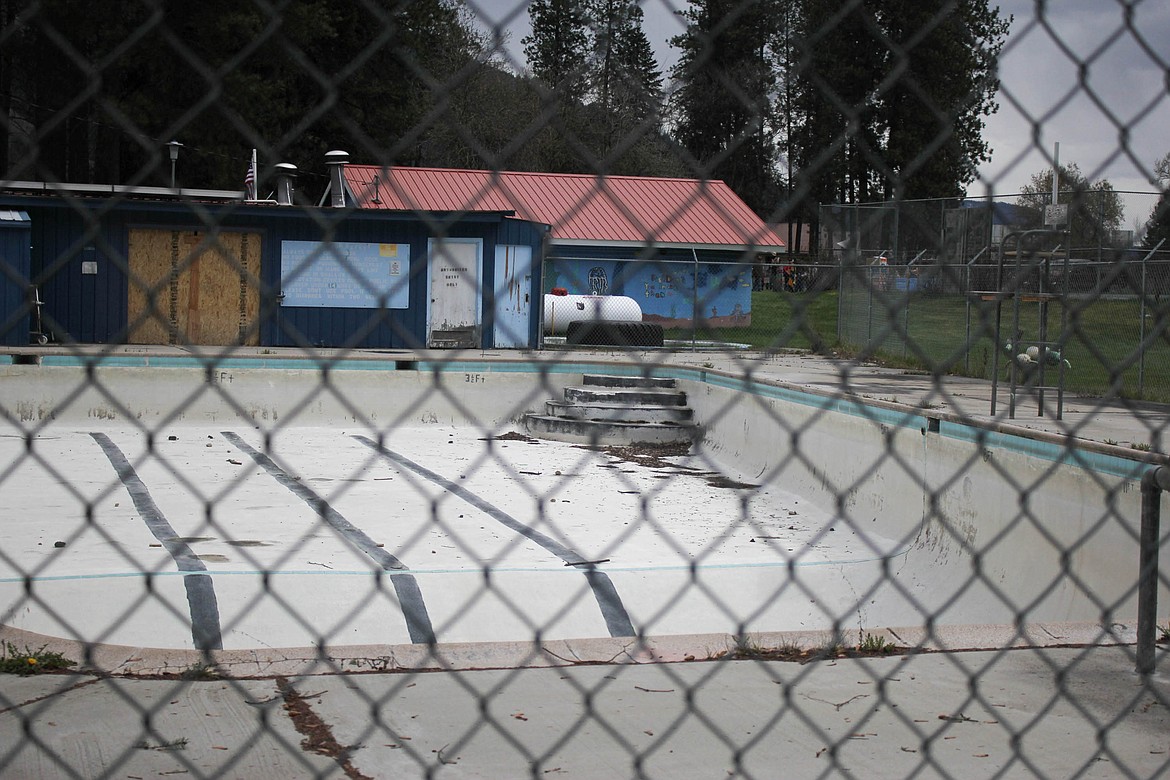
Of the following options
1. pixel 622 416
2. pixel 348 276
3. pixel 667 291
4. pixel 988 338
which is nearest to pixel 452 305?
pixel 348 276

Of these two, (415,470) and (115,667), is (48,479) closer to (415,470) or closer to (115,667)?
(415,470)

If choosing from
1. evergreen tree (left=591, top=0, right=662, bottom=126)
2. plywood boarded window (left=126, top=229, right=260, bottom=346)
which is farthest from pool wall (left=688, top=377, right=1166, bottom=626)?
plywood boarded window (left=126, top=229, right=260, bottom=346)

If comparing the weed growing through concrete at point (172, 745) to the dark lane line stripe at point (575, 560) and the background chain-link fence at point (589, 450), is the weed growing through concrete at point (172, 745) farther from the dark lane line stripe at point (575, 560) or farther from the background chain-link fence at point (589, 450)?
the dark lane line stripe at point (575, 560)

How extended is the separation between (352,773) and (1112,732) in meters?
2.03

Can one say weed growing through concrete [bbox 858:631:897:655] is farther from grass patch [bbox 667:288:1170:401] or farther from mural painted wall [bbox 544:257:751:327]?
mural painted wall [bbox 544:257:751:327]

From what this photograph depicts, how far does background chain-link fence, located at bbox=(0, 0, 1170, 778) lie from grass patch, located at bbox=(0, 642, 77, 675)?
0.05ft

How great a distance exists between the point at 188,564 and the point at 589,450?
354 cm

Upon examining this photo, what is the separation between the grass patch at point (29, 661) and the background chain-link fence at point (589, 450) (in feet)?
0.05

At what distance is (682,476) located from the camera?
12055 mm

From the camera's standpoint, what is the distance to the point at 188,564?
6883 millimetres

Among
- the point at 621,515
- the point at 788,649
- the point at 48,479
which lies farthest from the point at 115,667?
the point at 48,479

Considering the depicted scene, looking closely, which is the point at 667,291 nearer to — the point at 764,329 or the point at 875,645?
the point at 764,329

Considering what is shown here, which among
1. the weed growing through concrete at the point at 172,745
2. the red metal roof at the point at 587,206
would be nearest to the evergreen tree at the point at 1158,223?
the weed growing through concrete at the point at 172,745

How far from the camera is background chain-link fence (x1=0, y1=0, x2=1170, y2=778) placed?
1.49 metres
